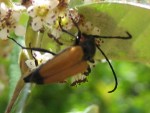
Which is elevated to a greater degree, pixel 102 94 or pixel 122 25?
pixel 122 25

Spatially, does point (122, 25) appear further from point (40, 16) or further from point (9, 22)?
point (9, 22)

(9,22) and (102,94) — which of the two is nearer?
(9,22)

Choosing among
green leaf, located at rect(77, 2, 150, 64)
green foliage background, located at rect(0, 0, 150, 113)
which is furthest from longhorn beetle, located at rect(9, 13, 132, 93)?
green foliage background, located at rect(0, 0, 150, 113)

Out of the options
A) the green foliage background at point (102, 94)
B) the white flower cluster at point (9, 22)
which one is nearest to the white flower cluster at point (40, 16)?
the white flower cluster at point (9, 22)

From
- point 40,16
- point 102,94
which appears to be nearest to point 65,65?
point 40,16

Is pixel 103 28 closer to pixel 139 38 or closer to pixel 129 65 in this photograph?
pixel 139 38

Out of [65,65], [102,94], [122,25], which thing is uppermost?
[122,25]
